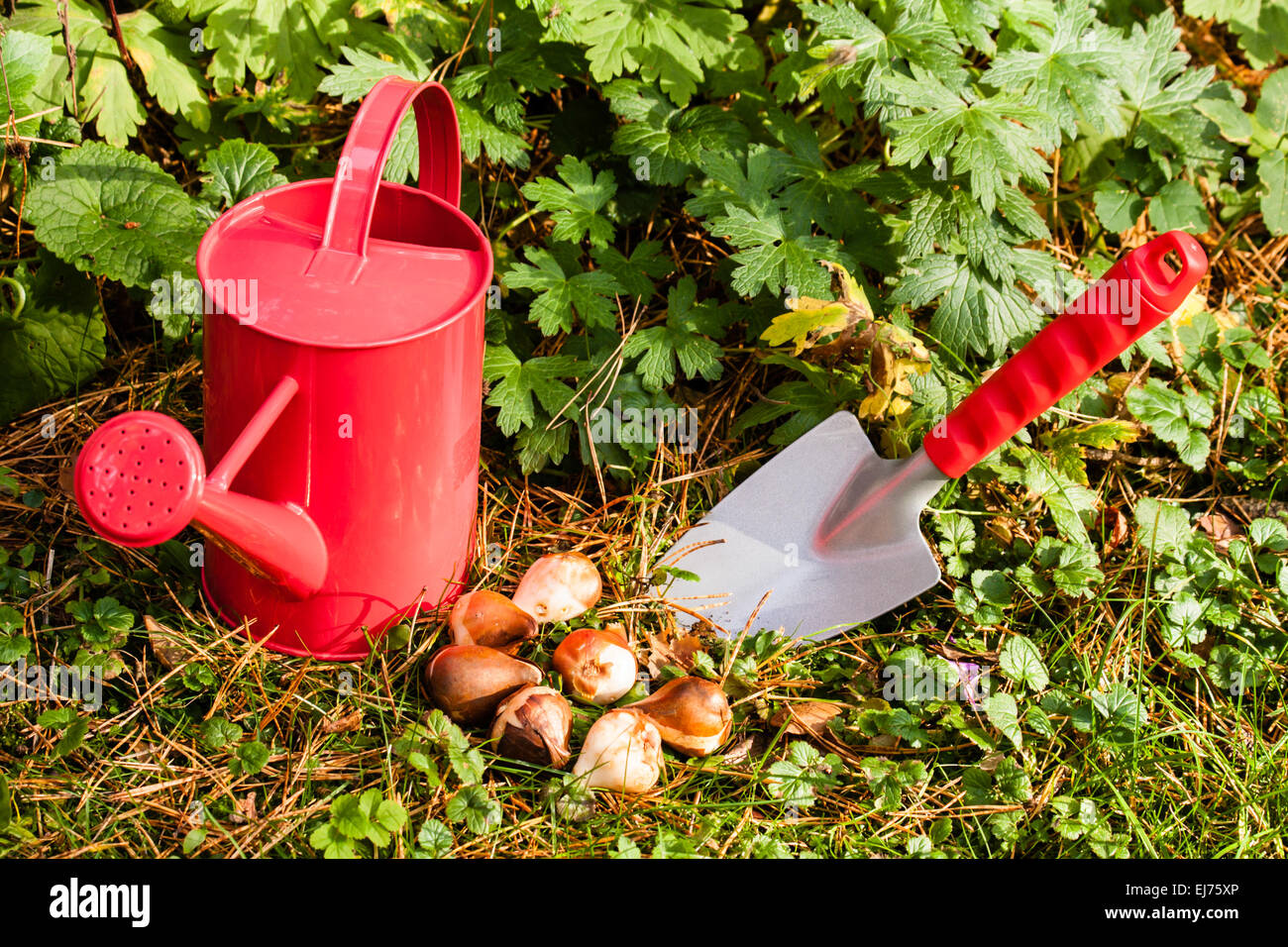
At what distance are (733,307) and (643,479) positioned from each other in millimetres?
362

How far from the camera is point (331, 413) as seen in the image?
1.43 metres

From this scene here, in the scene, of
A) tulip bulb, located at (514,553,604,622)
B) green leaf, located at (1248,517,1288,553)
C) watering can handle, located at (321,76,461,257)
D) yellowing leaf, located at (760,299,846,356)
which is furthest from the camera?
green leaf, located at (1248,517,1288,553)

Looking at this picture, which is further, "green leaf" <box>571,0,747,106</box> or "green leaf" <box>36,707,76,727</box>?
"green leaf" <box>571,0,747,106</box>

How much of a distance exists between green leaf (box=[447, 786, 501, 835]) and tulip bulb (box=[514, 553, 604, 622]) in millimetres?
313

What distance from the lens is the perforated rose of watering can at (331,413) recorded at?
1.31 m

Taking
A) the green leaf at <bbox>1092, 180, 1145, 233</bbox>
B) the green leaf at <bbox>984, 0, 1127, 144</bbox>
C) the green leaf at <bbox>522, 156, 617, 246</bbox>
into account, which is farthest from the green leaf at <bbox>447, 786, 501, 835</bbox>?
the green leaf at <bbox>1092, 180, 1145, 233</bbox>

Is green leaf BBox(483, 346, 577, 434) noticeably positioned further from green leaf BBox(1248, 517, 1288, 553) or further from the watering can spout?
green leaf BBox(1248, 517, 1288, 553)

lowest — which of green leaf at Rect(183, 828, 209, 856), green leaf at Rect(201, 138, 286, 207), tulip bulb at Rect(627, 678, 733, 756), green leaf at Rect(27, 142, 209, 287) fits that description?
green leaf at Rect(183, 828, 209, 856)

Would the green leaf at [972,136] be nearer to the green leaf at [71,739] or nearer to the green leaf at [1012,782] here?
the green leaf at [1012,782]

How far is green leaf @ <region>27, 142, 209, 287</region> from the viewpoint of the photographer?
177 cm

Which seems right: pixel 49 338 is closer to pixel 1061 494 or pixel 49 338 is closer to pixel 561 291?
pixel 561 291

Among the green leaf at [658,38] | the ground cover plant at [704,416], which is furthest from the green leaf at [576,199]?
the green leaf at [658,38]
